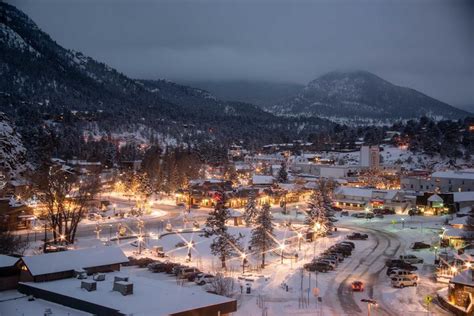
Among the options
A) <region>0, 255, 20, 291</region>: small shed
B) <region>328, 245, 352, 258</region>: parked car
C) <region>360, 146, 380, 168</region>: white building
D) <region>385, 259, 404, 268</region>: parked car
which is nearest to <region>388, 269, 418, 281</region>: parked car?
<region>385, 259, 404, 268</region>: parked car

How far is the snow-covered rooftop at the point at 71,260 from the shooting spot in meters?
21.1

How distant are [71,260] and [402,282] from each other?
52.9 ft

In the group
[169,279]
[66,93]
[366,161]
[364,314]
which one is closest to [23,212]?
[169,279]

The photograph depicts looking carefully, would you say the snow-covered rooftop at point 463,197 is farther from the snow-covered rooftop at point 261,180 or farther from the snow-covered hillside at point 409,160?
the snow-covered hillside at point 409,160

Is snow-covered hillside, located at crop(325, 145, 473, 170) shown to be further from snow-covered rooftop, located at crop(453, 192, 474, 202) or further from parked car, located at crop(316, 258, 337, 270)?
parked car, located at crop(316, 258, 337, 270)

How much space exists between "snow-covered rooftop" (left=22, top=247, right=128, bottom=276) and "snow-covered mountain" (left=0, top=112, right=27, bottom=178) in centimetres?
3728

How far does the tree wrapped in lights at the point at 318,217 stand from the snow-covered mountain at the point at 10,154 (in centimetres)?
3547

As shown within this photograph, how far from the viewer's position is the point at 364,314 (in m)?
20.7

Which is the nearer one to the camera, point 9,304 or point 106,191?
point 9,304

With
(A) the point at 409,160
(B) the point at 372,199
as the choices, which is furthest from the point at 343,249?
(A) the point at 409,160

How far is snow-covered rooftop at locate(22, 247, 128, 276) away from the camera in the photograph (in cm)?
2111

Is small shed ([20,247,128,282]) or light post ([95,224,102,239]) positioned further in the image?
light post ([95,224,102,239])

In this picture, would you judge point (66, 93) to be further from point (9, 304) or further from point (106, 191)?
point (9, 304)

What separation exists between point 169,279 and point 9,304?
28.7 feet
